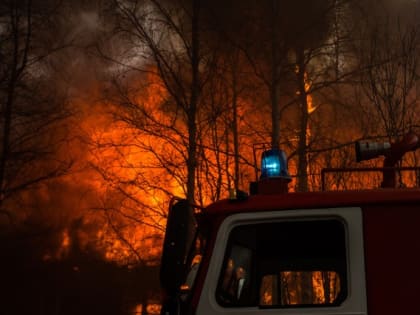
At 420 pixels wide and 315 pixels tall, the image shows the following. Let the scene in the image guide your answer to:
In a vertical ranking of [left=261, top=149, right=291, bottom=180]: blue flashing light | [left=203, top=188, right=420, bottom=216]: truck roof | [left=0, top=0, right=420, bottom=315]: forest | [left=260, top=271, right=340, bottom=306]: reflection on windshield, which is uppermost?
[left=0, top=0, right=420, bottom=315]: forest

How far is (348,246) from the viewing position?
2354mm

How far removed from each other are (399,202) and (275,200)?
54 cm

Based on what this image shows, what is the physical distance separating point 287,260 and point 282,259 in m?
0.02

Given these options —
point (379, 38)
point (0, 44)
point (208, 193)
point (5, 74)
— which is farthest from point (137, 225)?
point (379, 38)

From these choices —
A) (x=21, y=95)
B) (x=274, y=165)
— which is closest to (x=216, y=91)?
(x=21, y=95)

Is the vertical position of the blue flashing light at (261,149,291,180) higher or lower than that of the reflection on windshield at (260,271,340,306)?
higher

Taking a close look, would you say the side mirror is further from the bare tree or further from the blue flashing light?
the bare tree

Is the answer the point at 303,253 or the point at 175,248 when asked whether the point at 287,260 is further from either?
the point at 175,248

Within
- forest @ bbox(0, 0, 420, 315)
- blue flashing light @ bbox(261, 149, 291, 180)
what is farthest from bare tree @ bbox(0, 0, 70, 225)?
blue flashing light @ bbox(261, 149, 291, 180)

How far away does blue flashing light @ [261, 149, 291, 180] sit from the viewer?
2.75 meters

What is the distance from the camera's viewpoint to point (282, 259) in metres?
2.56

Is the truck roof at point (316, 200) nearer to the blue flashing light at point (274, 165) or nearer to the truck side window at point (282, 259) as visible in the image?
the truck side window at point (282, 259)

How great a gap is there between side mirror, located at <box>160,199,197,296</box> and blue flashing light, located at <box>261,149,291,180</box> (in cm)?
59

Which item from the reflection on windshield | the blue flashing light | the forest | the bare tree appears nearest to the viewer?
the reflection on windshield
